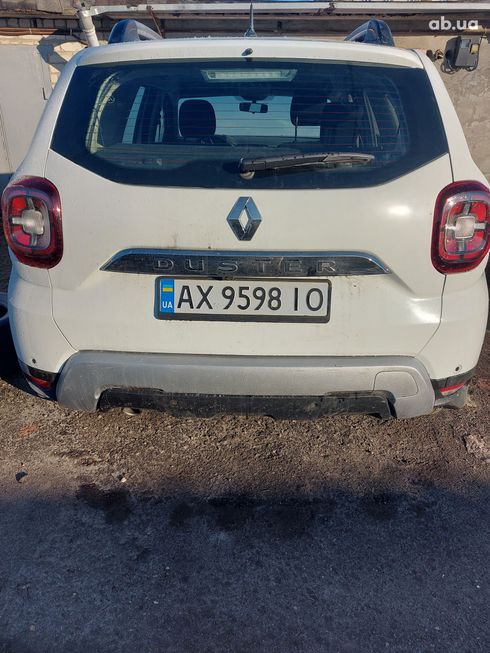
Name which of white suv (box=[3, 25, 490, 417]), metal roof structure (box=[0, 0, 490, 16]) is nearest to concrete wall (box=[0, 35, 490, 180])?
metal roof structure (box=[0, 0, 490, 16])

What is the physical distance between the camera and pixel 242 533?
2.28m

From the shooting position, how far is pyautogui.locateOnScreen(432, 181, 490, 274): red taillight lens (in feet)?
6.88

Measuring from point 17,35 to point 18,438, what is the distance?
763 centimetres

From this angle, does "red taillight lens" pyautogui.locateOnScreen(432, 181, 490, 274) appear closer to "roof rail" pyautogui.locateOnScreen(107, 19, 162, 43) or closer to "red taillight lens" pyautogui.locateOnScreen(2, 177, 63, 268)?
"red taillight lens" pyautogui.locateOnScreen(2, 177, 63, 268)

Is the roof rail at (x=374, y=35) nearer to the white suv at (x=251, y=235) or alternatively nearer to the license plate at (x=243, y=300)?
the white suv at (x=251, y=235)

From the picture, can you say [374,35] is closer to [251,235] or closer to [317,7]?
[251,235]

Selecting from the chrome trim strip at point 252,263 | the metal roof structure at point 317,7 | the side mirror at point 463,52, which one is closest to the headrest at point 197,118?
the chrome trim strip at point 252,263

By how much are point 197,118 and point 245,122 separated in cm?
20

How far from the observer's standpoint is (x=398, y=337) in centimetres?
219

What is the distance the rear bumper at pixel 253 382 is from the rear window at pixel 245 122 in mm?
676

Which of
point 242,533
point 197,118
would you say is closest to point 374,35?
point 197,118

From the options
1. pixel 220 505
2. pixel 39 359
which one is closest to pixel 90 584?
pixel 220 505

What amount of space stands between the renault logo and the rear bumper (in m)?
0.50

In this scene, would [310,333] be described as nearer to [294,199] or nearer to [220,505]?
[294,199]
